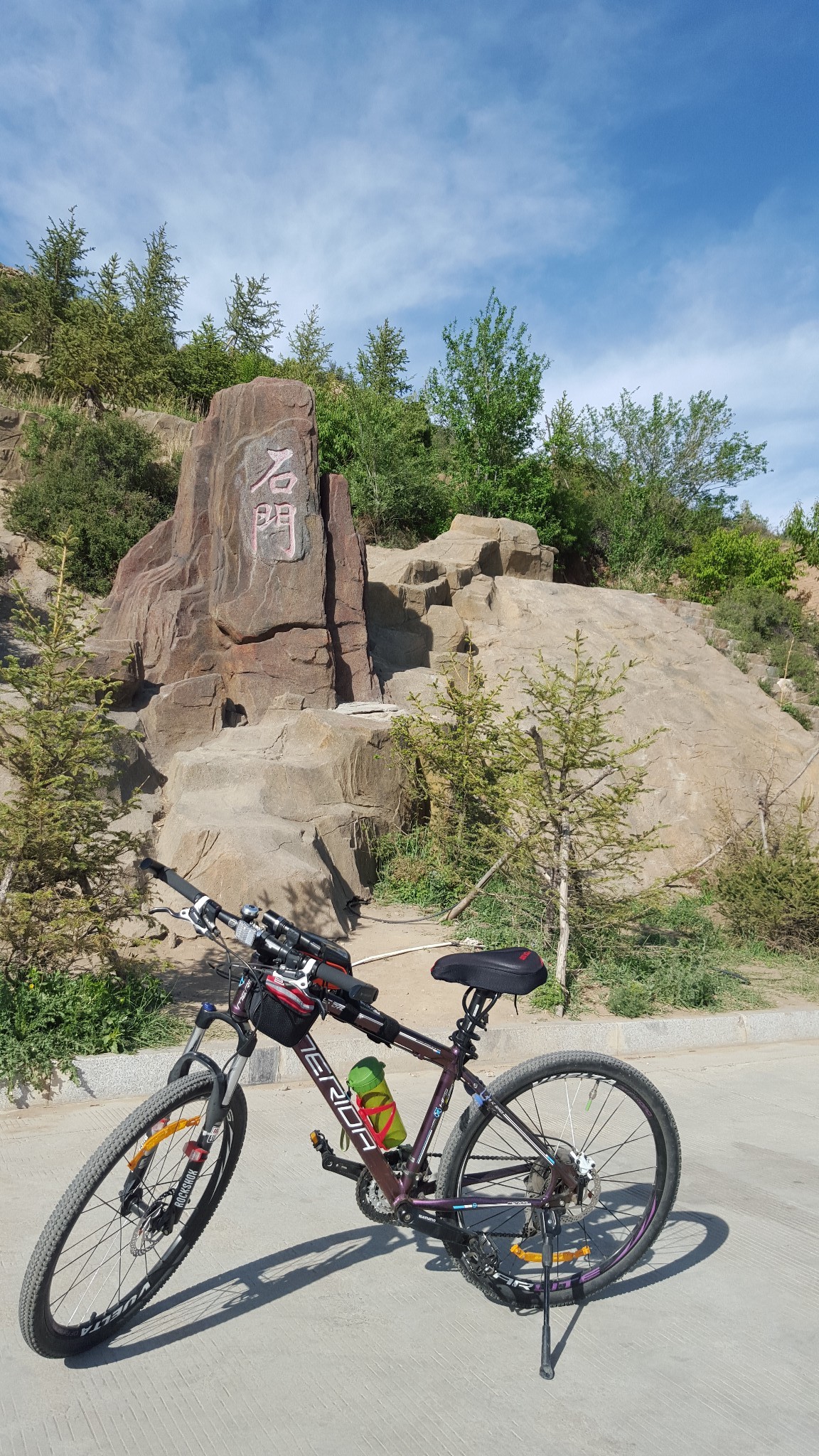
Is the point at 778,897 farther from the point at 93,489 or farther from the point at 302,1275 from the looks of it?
the point at 93,489

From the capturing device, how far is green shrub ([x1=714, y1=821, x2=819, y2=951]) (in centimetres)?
822

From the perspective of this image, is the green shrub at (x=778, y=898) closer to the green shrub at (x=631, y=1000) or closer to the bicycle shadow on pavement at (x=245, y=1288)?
the green shrub at (x=631, y=1000)

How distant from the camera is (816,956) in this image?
8.10 meters

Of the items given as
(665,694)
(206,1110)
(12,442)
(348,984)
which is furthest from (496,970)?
(12,442)

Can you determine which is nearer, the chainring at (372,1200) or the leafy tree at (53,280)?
the chainring at (372,1200)

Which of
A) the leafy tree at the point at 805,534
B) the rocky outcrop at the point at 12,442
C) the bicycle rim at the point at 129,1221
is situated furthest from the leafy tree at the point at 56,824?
the leafy tree at the point at 805,534

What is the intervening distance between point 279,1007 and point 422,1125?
0.53 meters

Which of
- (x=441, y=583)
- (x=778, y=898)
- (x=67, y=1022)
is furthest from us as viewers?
(x=441, y=583)

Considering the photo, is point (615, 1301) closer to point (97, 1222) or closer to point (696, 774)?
point (97, 1222)

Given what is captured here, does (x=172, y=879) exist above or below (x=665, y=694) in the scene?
below

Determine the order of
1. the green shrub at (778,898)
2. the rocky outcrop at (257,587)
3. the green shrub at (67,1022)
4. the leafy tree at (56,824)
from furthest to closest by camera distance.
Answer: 1. the rocky outcrop at (257,587)
2. the green shrub at (778,898)
3. the leafy tree at (56,824)
4. the green shrub at (67,1022)

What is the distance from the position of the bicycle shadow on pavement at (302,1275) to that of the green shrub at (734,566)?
74.6ft

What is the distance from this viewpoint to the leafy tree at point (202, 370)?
89.0 ft

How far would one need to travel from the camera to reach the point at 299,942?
2.58 metres
